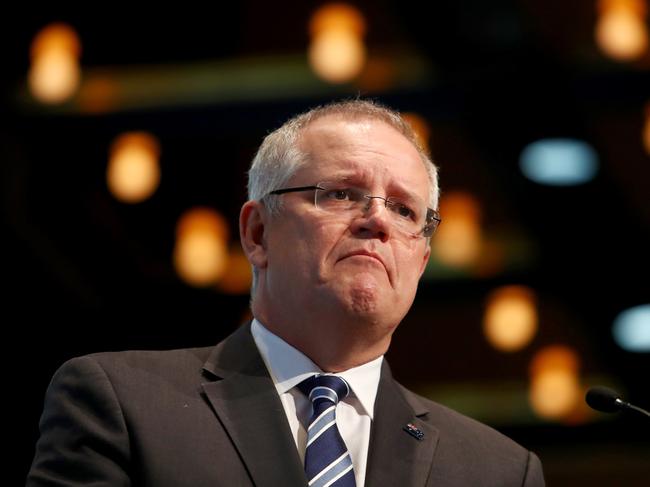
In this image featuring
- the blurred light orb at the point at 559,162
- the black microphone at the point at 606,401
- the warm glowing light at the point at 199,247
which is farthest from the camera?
the warm glowing light at the point at 199,247

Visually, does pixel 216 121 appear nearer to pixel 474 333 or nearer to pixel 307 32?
pixel 307 32

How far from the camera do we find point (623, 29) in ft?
20.3

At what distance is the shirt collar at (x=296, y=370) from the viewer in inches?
92.0

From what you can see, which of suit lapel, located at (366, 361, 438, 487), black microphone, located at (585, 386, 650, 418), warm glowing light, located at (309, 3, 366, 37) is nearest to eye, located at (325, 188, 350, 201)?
suit lapel, located at (366, 361, 438, 487)

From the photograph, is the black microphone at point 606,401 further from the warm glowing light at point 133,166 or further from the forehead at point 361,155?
the warm glowing light at point 133,166

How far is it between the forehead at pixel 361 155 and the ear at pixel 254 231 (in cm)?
12

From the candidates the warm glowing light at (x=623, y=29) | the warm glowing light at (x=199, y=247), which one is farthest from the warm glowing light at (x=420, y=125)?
the warm glowing light at (x=199, y=247)

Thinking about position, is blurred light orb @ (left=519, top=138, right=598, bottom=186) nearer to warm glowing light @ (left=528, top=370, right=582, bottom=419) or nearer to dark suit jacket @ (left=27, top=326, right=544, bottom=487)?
warm glowing light @ (left=528, top=370, right=582, bottom=419)

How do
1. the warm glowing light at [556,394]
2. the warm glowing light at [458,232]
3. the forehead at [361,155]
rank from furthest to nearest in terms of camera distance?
the warm glowing light at [556,394] < the warm glowing light at [458,232] < the forehead at [361,155]

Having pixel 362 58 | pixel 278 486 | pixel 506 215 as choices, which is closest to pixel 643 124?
pixel 506 215

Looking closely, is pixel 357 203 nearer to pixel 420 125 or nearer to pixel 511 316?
pixel 420 125

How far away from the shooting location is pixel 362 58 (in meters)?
6.79

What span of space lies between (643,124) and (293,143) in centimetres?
559

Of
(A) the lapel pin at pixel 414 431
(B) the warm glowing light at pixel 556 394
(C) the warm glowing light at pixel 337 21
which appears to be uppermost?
(C) the warm glowing light at pixel 337 21
